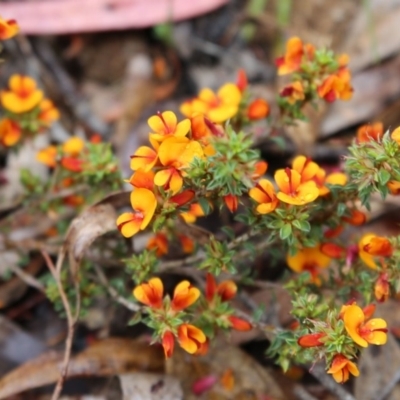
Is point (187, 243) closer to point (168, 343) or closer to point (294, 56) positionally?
point (168, 343)

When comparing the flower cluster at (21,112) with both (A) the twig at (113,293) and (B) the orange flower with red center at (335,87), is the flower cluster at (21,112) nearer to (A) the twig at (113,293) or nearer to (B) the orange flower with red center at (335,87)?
(A) the twig at (113,293)

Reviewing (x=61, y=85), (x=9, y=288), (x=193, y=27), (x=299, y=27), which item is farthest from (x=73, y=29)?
(x=9, y=288)

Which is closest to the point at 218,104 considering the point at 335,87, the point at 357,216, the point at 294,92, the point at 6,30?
the point at 294,92

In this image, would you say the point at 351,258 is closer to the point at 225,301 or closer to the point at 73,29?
the point at 225,301


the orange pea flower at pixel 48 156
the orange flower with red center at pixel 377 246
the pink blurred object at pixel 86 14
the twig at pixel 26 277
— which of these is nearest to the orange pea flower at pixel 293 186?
the orange flower with red center at pixel 377 246

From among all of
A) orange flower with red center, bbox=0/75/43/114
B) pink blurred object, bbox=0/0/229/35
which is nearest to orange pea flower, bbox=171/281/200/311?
orange flower with red center, bbox=0/75/43/114
